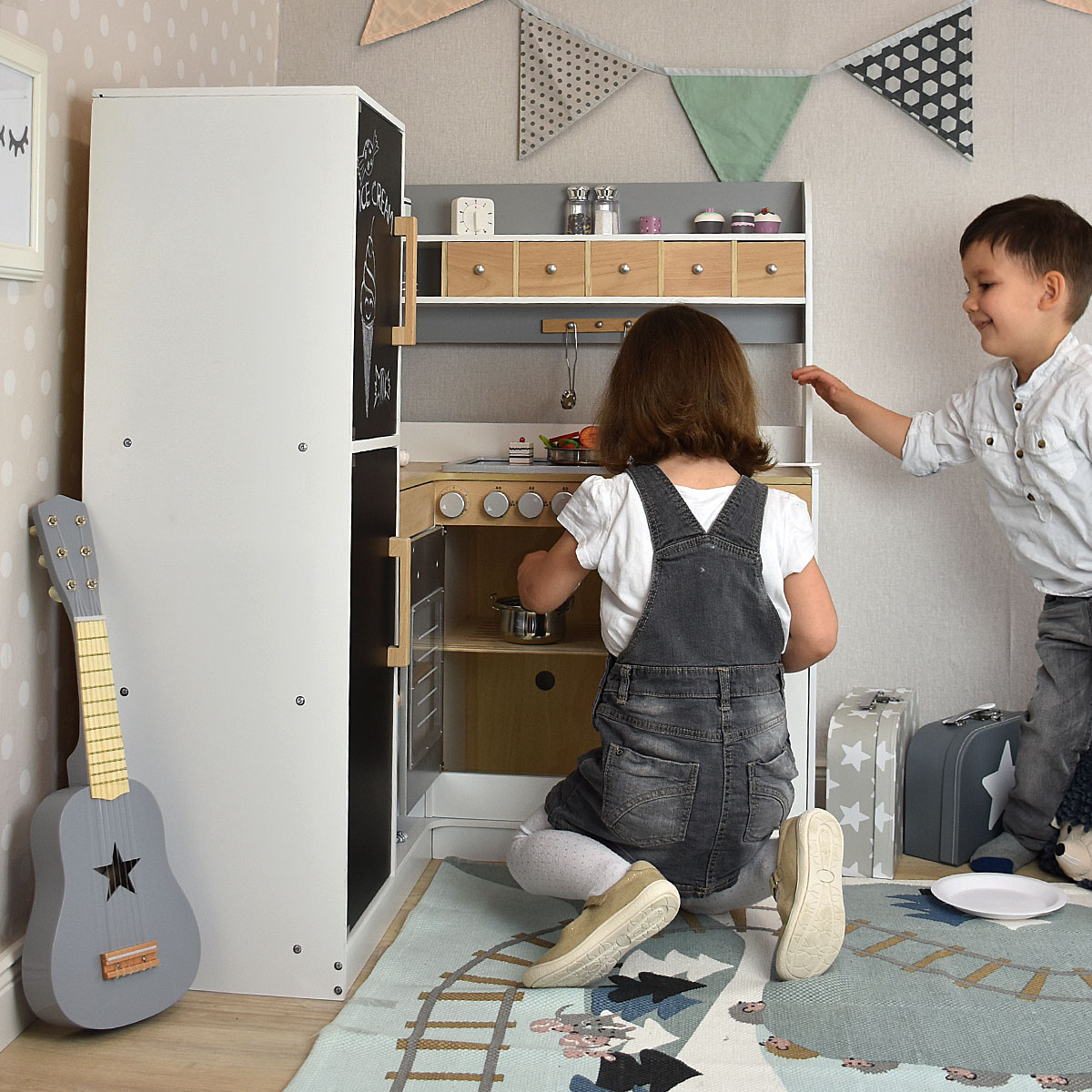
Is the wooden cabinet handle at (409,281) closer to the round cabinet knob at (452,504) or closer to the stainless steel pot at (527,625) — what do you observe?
the round cabinet knob at (452,504)

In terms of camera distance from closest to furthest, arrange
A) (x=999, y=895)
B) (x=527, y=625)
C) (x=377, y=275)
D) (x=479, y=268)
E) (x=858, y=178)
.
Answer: (x=377, y=275) < (x=999, y=895) < (x=527, y=625) < (x=479, y=268) < (x=858, y=178)

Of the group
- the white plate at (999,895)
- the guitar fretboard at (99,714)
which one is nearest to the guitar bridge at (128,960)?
the guitar fretboard at (99,714)

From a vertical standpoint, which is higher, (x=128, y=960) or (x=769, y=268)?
(x=769, y=268)

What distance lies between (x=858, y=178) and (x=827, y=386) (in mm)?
515

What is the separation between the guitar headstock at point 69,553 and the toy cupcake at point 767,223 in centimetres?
151

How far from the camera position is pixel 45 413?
1.85 m

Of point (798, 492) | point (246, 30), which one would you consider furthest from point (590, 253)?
point (246, 30)

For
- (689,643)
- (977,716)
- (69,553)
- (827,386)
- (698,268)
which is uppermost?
(698,268)

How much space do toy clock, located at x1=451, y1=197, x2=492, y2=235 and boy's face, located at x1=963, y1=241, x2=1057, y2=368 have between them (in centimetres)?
102

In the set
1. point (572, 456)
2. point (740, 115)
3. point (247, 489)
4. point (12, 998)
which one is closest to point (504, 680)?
point (572, 456)

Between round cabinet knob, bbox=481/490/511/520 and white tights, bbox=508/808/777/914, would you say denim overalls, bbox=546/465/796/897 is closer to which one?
white tights, bbox=508/808/777/914

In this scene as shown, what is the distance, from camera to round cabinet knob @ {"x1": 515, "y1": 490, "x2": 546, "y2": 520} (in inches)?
90.3

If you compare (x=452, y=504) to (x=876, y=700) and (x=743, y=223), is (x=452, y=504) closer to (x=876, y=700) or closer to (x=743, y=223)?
(x=743, y=223)

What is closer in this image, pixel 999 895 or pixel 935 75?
pixel 999 895
